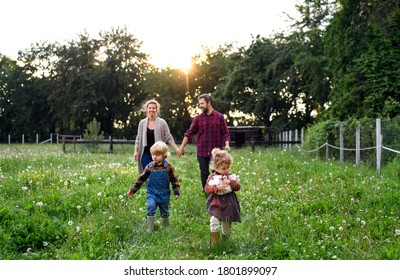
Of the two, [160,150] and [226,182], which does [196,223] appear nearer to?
[160,150]

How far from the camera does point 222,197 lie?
17.7ft

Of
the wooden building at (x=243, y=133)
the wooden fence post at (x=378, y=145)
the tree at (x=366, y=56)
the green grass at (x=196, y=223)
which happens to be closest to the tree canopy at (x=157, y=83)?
the wooden building at (x=243, y=133)

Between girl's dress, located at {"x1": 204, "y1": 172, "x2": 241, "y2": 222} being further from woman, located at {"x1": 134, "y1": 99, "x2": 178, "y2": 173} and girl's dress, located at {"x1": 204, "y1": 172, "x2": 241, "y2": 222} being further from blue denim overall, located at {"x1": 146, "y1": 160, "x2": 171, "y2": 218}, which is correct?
woman, located at {"x1": 134, "y1": 99, "x2": 178, "y2": 173}

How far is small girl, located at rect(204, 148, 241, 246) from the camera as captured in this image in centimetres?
532

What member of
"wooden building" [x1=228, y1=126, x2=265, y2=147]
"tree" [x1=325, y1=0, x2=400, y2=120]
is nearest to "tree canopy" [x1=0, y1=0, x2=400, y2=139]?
"wooden building" [x1=228, y1=126, x2=265, y2=147]

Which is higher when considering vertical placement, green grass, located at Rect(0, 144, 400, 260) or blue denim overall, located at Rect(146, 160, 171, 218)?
blue denim overall, located at Rect(146, 160, 171, 218)

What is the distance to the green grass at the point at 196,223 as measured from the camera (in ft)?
16.3

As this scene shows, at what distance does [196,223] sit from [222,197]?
143cm

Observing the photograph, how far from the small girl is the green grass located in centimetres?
27

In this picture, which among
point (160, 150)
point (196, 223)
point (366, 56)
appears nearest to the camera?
point (160, 150)

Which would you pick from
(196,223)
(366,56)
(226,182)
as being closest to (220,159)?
(226,182)

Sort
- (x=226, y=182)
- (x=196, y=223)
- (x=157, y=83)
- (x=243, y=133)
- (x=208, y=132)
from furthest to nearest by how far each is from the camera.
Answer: (x=157, y=83)
(x=243, y=133)
(x=208, y=132)
(x=196, y=223)
(x=226, y=182)

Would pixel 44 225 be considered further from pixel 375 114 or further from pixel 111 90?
pixel 111 90

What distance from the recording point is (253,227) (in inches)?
231
